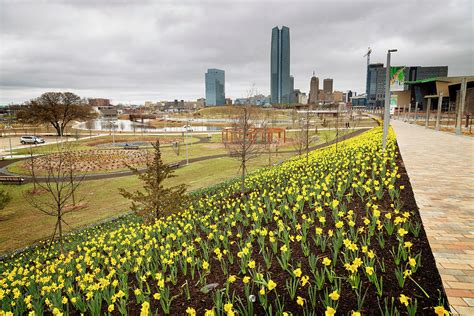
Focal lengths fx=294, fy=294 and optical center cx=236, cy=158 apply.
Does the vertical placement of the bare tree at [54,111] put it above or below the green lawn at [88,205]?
above

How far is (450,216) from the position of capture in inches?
211

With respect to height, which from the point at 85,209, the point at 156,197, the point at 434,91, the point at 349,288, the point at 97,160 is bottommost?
the point at 85,209

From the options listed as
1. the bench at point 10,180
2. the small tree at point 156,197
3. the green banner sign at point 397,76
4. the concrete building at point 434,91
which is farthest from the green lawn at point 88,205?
the concrete building at point 434,91

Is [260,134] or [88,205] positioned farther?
[260,134]

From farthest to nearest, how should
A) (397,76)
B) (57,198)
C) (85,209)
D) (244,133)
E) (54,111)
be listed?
(54,111) → (57,198) → (85,209) → (397,76) → (244,133)

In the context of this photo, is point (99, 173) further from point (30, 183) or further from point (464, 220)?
point (464, 220)

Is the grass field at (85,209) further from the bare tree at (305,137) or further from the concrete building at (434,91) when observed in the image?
the concrete building at (434,91)

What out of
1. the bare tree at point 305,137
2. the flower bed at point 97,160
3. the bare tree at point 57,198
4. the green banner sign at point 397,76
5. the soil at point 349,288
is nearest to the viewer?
the soil at point 349,288

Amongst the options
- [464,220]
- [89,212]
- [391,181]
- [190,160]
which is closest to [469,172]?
[391,181]

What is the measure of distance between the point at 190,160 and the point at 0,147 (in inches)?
1355

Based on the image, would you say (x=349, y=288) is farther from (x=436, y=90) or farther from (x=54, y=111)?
(x=436, y=90)

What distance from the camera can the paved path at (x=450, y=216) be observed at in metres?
3.39

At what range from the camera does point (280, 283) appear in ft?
13.4

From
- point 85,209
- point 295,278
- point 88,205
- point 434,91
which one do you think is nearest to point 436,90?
point 434,91
